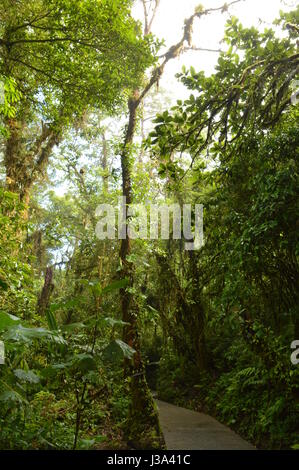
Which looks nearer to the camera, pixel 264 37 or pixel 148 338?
pixel 264 37

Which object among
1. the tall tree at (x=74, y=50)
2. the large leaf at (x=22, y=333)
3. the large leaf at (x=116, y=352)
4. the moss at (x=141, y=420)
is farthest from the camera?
the moss at (x=141, y=420)

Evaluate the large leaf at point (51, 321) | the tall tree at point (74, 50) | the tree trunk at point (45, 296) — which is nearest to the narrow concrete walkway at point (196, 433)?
the tree trunk at point (45, 296)

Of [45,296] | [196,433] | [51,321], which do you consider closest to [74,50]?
[51,321]

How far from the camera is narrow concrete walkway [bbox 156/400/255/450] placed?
636 centimetres

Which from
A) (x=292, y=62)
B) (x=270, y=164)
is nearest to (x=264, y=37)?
(x=292, y=62)

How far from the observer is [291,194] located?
11.4ft

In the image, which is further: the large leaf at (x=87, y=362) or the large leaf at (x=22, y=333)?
the large leaf at (x=87, y=362)

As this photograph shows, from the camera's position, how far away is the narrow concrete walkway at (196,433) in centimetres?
636

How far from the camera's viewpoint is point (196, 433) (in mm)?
7184

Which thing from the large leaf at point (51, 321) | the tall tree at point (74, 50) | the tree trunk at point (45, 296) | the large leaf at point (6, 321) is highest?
the tall tree at point (74, 50)

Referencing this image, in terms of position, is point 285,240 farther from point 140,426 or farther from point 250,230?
point 140,426

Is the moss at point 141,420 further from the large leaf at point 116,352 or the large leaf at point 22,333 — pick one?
the large leaf at point 22,333

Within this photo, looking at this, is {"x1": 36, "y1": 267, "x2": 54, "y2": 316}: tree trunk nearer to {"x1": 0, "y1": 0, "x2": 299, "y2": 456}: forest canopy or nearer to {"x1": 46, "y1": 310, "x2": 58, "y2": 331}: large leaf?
{"x1": 0, "y1": 0, "x2": 299, "y2": 456}: forest canopy
